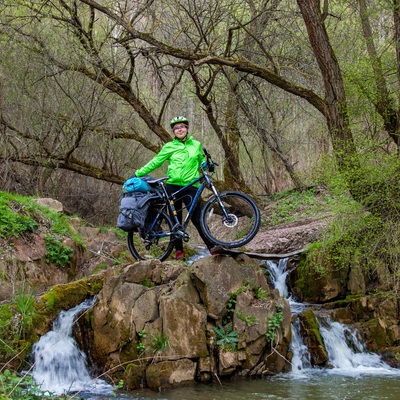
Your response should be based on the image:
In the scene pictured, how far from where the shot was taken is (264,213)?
1585 centimetres

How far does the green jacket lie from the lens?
24.6 feet

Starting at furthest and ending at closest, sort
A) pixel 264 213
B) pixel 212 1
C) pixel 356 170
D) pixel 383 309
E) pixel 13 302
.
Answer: pixel 264 213 → pixel 212 1 → pixel 383 309 → pixel 356 170 → pixel 13 302

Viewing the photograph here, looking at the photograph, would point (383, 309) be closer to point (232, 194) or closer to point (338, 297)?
point (338, 297)

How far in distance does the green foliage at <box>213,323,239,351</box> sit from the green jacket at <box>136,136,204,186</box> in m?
2.12

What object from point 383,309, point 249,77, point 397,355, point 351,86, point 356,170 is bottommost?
point 397,355

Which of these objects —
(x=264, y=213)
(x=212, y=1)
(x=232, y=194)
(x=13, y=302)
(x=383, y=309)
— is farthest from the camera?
(x=264, y=213)

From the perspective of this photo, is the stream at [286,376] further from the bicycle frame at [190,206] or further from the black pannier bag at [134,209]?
the bicycle frame at [190,206]

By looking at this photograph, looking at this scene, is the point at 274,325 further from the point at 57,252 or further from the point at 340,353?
the point at 57,252

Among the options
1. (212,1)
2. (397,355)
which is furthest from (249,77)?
(397,355)

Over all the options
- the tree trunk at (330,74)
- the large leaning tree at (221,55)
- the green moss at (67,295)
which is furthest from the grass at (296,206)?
the green moss at (67,295)

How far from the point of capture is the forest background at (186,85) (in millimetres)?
9555

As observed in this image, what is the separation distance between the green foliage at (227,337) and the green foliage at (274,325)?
0.50 metres

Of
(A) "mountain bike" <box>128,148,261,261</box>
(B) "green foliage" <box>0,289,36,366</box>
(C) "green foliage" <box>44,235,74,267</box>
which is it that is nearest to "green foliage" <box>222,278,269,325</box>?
(A) "mountain bike" <box>128,148,261,261</box>

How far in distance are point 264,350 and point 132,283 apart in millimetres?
2121
